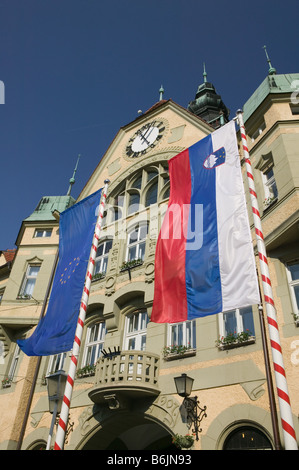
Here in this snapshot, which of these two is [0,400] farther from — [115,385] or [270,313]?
[270,313]

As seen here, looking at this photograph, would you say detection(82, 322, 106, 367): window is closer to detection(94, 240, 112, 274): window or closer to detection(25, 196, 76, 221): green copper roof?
detection(94, 240, 112, 274): window

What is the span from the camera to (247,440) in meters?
10.6

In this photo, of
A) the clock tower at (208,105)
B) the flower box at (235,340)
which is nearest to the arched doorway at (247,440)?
the flower box at (235,340)

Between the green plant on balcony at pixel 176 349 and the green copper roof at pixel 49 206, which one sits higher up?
the green copper roof at pixel 49 206

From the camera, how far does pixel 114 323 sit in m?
16.0

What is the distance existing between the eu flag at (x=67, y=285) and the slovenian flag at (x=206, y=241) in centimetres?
304

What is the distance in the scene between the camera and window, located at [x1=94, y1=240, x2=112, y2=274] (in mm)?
19094

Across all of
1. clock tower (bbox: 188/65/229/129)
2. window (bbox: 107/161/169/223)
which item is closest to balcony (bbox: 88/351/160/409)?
window (bbox: 107/161/169/223)

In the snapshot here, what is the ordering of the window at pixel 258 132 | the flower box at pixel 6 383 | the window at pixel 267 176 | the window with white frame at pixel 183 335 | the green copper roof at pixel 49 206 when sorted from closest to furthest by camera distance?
the window with white frame at pixel 183 335 < the window at pixel 267 176 < the window at pixel 258 132 < the flower box at pixel 6 383 < the green copper roof at pixel 49 206

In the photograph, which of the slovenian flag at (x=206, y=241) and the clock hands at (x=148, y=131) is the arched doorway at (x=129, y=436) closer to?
the slovenian flag at (x=206, y=241)

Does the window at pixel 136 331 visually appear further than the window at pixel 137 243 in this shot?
No

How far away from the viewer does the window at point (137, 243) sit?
58.5 ft

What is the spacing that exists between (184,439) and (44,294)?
11833 millimetres

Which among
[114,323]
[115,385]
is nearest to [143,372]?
[115,385]
